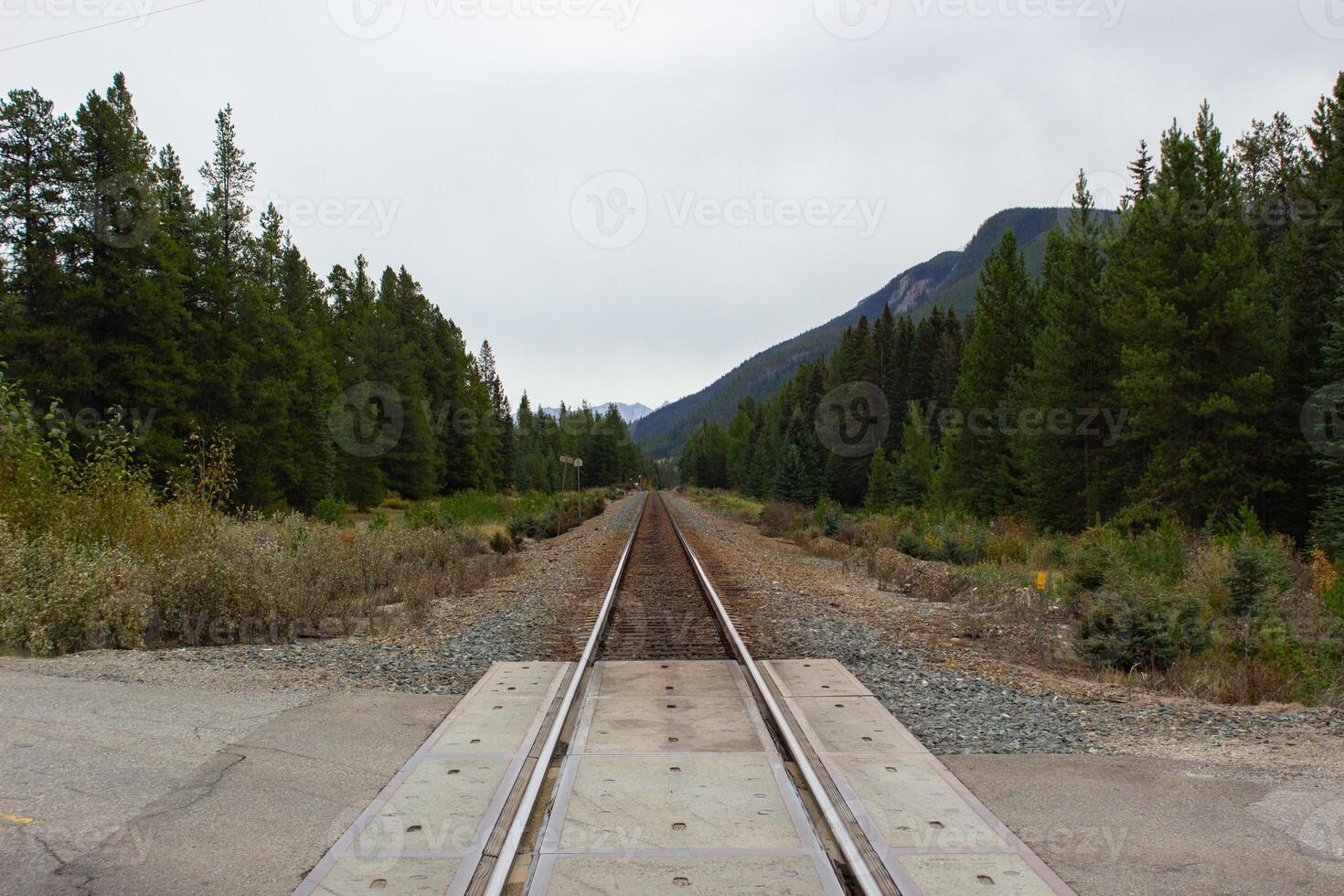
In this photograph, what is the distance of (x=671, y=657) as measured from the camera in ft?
28.1

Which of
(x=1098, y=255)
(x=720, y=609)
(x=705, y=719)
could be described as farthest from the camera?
(x=1098, y=255)

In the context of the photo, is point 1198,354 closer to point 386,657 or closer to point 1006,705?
point 1006,705

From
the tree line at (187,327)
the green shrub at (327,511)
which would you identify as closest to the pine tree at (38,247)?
the tree line at (187,327)

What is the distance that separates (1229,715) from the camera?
20.6 feet

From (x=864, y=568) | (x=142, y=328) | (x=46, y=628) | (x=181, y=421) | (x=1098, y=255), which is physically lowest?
(x=864, y=568)

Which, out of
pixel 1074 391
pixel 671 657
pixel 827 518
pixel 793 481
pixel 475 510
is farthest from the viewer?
pixel 793 481

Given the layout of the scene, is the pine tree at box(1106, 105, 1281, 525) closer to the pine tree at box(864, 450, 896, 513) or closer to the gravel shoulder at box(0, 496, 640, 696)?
the gravel shoulder at box(0, 496, 640, 696)

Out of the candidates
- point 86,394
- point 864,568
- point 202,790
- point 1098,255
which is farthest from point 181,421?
point 1098,255

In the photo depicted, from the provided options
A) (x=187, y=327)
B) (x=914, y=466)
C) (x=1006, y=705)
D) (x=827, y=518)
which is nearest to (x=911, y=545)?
(x=827, y=518)

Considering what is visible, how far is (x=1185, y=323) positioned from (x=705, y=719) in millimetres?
21767

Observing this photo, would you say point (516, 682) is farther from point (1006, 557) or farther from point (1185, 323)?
point (1185, 323)

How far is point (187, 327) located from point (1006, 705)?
2969 centimetres

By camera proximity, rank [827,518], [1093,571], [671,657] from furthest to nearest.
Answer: [827,518] < [1093,571] < [671,657]

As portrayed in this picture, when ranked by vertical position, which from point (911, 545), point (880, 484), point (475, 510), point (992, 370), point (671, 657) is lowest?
point (911, 545)
